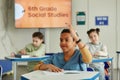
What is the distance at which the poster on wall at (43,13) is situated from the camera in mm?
7793

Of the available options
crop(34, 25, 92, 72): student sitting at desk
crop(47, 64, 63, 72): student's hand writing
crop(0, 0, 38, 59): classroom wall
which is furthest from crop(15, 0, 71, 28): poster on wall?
crop(47, 64, 63, 72): student's hand writing

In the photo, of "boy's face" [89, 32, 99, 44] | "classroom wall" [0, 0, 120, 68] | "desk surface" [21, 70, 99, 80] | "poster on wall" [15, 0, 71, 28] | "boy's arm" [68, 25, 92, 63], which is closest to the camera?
"desk surface" [21, 70, 99, 80]

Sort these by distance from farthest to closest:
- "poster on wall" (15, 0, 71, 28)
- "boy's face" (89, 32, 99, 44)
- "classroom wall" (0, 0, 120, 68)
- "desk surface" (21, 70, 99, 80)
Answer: "classroom wall" (0, 0, 120, 68)
"poster on wall" (15, 0, 71, 28)
"boy's face" (89, 32, 99, 44)
"desk surface" (21, 70, 99, 80)

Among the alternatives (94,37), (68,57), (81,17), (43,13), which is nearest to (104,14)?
(81,17)

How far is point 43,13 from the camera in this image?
7.96 metres

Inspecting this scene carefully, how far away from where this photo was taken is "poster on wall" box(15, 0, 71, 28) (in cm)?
779

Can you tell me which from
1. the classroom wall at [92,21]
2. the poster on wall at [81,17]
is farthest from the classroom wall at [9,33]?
the poster on wall at [81,17]

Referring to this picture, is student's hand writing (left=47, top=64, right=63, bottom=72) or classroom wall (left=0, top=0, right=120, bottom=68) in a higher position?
classroom wall (left=0, top=0, right=120, bottom=68)

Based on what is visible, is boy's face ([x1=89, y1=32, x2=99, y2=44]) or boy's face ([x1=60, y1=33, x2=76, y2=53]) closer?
boy's face ([x1=60, y1=33, x2=76, y2=53])

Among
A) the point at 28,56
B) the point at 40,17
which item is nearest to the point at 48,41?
the point at 40,17

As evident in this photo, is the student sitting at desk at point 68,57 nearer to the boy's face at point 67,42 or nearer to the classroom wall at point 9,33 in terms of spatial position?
the boy's face at point 67,42

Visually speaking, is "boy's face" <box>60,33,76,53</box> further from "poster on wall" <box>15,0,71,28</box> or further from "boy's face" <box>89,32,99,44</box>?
"poster on wall" <box>15,0,71,28</box>

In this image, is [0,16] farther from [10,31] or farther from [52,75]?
[52,75]

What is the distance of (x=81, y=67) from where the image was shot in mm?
2842
